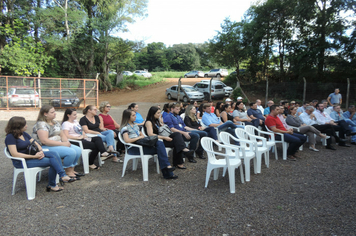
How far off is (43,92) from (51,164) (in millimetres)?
12613

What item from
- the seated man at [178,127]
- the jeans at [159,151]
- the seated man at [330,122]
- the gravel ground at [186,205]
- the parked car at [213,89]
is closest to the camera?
the gravel ground at [186,205]

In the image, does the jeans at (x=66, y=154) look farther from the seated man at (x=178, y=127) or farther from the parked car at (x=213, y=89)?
the parked car at (x=213, y=89)

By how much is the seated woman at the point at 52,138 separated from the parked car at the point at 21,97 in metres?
11.8

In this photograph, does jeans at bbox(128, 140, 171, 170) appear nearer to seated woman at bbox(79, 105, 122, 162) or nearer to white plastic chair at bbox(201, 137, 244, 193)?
white plastic chair at bbox(201, 137, 244, 193)

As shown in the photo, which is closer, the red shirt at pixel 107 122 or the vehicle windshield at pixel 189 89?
the red shirt at pixel 107 122

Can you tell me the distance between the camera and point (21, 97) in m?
14.2

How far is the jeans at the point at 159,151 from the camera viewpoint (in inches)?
177

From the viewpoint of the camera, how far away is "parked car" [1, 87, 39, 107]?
13855 millimetres

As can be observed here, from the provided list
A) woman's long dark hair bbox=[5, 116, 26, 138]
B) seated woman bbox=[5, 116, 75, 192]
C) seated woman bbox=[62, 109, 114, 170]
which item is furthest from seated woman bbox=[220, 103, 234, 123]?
woman's long dark hair bbox=[5, 116, 26, 138]

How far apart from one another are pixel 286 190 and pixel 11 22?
75.6 feet

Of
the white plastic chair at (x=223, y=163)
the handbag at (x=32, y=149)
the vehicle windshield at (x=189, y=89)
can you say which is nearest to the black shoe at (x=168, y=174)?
the white plastic chair at (x=223, y=163)

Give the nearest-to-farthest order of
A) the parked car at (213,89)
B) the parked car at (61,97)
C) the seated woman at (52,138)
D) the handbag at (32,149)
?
the handbag at (32,149) → the seated woman at (52,138) → the parked car at (61,97) → the parked car at (213,89)

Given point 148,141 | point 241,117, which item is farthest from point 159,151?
point 241,117

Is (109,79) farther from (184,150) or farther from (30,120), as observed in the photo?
(184,150)
